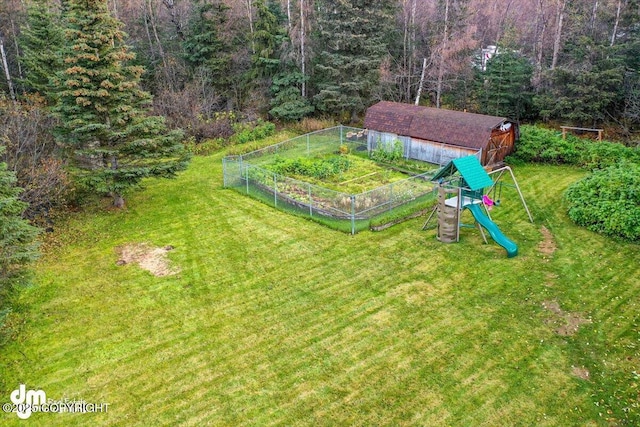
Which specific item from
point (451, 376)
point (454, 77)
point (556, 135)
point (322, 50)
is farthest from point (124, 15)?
point (451, 376)

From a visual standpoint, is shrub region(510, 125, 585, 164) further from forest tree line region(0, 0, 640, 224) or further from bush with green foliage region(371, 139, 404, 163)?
bush with green foliage region(371, 139, 404, 163)

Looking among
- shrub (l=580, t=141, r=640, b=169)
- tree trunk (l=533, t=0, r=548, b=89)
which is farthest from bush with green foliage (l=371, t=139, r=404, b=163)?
tree trunk (l=533, t=0, r=548, b=89)

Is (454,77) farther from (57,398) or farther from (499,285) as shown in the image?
(57,398)

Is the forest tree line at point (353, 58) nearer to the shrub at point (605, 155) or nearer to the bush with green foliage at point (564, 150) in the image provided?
the bush with green foliage at point (564, 150)

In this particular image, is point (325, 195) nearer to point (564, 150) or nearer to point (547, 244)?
point (547, 244)

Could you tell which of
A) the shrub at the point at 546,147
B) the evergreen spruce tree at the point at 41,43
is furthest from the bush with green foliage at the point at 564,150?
the evergreen spruce tree at the point at 41,43

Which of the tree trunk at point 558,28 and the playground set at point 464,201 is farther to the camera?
the tree trunk at point 558,28
